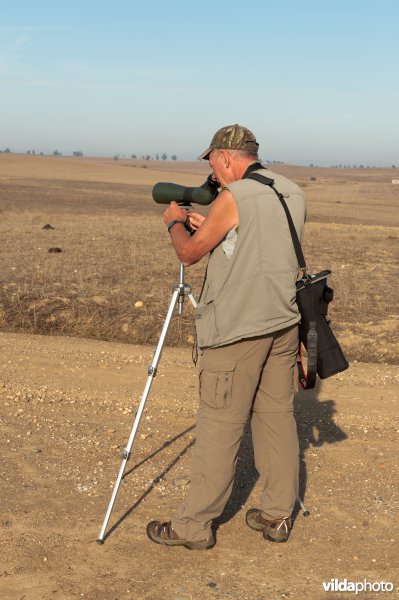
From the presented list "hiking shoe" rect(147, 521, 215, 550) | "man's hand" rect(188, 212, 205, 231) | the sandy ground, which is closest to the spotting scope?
"man's hand" rect(188, 212, 205, 231)

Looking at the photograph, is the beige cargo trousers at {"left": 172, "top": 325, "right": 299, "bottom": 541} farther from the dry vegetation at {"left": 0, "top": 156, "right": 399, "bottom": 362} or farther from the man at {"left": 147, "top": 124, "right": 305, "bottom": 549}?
the dry vegetation at {"left": 0, "top": 156, "right": 399, "bottom": 362}

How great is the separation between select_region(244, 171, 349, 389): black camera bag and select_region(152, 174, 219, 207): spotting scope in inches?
11.9

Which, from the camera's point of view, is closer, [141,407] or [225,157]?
[225,157]

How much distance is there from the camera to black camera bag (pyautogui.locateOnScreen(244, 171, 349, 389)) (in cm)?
370

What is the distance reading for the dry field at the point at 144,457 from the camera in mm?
3686

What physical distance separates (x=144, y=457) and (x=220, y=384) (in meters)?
1.63

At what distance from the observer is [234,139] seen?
3.51m

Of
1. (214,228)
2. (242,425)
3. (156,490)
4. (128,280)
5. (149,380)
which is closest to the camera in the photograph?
(214,228)

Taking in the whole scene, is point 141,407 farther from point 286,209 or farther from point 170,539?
point 286,209

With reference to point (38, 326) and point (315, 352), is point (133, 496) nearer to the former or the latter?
point (315, 352)

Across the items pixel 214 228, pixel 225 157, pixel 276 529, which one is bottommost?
pixel 276 529

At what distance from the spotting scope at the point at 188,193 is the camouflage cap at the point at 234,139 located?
27 centimetres

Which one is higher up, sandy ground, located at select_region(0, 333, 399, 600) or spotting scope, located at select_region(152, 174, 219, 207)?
spotting scope, located at select_region(152, 174, 219, 207)

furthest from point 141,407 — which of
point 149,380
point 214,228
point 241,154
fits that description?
point 241,154
